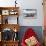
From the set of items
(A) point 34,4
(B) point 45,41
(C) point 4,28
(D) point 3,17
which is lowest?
(B) point 45,41

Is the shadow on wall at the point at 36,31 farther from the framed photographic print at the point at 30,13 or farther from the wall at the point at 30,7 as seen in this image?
the framed photographic print at the point at 30,13

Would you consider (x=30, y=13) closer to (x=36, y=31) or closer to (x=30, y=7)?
(x=30, y=7)

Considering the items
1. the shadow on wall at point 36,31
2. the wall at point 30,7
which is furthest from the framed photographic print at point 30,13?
the shadow on wall at point 36,31

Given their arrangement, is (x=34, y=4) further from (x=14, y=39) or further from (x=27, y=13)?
(x=14, y=39)

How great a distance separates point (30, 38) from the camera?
14.5ft

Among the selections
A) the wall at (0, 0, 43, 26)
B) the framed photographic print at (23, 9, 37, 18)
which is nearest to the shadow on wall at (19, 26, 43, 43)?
the wall at (0, 0, 43, 26)

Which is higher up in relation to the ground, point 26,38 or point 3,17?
point 3,17

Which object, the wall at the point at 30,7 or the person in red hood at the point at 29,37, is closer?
the person in red hood at the point at 29,37

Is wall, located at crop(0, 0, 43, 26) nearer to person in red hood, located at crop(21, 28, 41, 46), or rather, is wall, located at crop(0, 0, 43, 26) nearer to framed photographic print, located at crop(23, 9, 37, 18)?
framed photographic print, located at crop(23, 9, 37, 18)

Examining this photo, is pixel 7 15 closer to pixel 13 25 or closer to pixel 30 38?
pixel 13 25

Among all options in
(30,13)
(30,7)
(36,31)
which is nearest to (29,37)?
(36,31)

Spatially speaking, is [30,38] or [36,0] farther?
[36,0]

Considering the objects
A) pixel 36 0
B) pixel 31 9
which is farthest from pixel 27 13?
pixel 36 0

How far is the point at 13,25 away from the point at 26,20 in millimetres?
432
